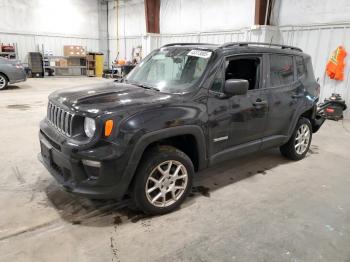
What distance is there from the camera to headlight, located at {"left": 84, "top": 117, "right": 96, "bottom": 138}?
7.79ft

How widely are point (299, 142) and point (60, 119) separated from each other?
3379 mm

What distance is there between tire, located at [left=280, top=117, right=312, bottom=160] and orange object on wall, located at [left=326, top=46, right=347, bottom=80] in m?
4.12

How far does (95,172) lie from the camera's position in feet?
7.75

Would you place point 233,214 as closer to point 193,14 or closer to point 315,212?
point 315,212

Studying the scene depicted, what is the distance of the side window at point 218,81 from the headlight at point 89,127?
4.11 feet

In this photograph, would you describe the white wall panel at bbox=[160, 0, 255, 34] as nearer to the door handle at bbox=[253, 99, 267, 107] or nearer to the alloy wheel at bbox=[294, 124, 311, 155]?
the alloy wheel at bbox=[294, 124, 311, 155]

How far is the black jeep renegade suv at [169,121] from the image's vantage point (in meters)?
2.37

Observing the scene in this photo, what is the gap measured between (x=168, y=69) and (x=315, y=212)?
2211mm

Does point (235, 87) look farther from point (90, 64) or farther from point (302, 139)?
point (90, 64)

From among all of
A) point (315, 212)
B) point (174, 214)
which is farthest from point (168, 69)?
point (315, 212)

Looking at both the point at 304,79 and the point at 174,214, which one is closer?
the point at 174,214

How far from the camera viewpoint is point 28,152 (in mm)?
4328

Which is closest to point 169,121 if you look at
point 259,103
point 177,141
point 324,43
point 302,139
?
point 177,141

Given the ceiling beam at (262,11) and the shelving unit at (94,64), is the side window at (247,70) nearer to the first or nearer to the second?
the ceiling beam at (262,11)
